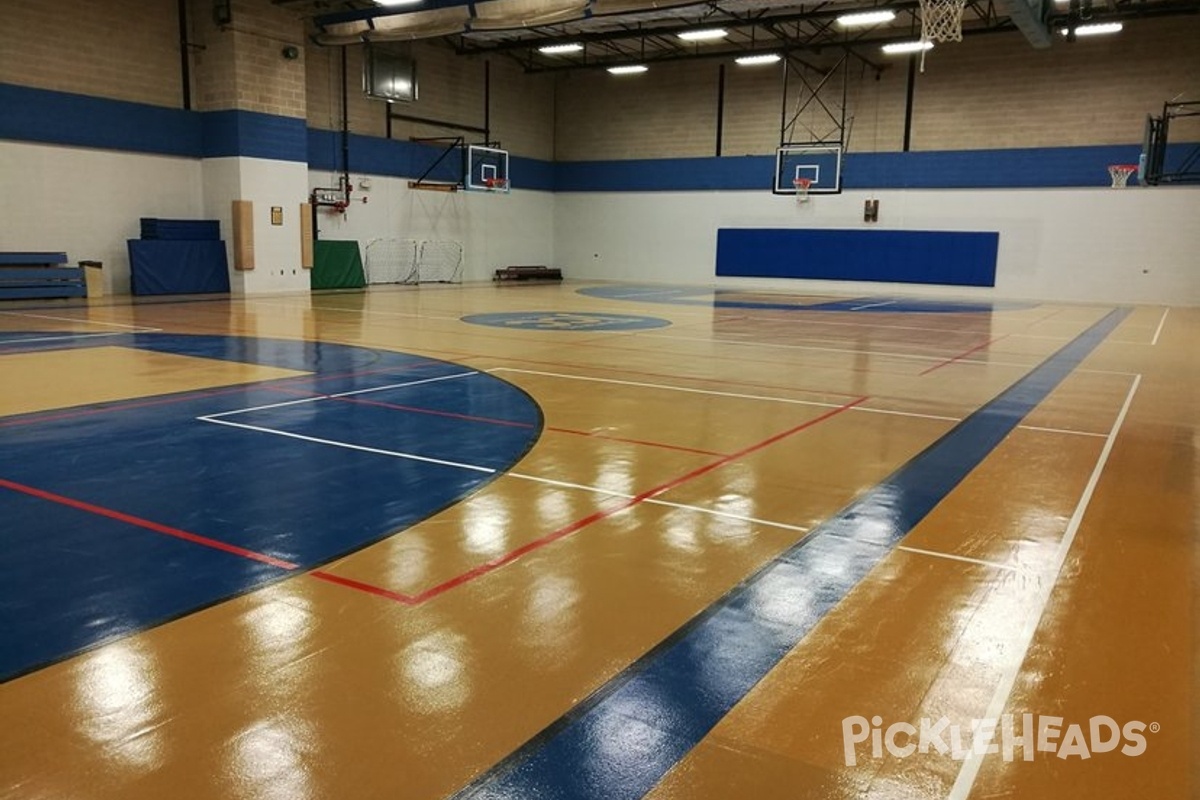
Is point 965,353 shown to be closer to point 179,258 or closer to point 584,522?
point 584,522

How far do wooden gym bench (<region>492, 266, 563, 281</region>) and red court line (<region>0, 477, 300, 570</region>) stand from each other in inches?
1095

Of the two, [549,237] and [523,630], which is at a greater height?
[549,237]

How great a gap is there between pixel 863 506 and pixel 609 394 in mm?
4043

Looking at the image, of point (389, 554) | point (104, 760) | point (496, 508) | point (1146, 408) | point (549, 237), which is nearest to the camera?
point (104, 760)

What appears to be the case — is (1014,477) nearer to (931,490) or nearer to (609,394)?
(931,490)

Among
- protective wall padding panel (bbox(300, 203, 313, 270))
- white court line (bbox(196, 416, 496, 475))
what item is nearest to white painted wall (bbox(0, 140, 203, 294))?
protective wall padding panel (bbox(300, 203, 313, 270))

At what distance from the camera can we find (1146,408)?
354 inches

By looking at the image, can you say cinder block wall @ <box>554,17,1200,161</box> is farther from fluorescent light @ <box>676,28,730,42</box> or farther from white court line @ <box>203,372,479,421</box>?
white court line @ <box>203,372,479,421</box>

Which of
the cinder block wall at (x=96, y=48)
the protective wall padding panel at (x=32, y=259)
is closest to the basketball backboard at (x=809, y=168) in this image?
the cinder block wall at (x=96, y=48)

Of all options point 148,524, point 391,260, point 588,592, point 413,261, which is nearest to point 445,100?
point 413,261

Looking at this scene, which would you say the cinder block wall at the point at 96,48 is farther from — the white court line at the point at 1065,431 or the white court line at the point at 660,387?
the white court line at the point at 1065,431

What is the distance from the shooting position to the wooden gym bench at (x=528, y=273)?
33.0 metres

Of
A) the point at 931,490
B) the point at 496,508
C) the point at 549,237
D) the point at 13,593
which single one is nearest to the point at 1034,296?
the point at 549,237

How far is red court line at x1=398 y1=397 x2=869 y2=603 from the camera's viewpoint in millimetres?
4117
